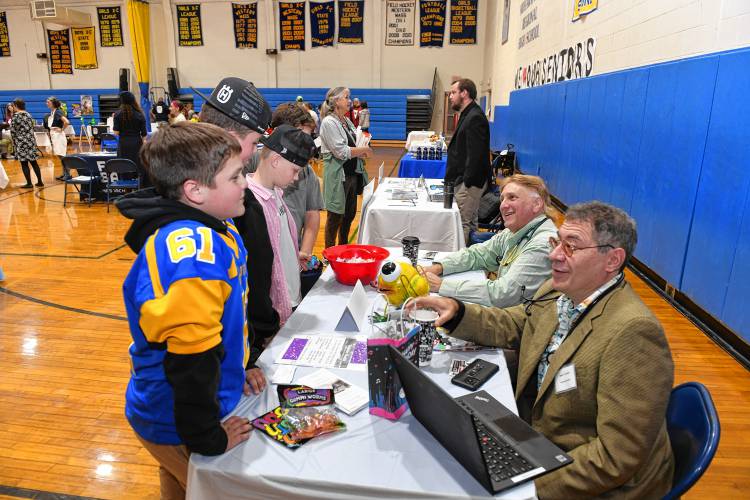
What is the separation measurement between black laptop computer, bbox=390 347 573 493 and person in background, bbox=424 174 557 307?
0.83 m

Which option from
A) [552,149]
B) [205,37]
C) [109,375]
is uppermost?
[205,37]

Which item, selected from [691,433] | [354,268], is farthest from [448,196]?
[691,433]

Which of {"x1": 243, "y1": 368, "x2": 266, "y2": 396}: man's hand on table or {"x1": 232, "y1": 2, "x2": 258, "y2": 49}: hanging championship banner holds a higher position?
{"x1": 232, "y1": 2, "x2": 258, "y2": 49}: hanging championship banner

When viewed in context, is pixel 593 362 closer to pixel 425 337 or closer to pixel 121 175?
pixel 425 337

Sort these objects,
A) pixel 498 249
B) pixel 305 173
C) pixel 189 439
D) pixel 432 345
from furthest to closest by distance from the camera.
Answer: pixel 305 173 < pixel 498 249 < pixel 432 345 < pixel 189 439

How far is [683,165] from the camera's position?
3.97m

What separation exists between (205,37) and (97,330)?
1561cm

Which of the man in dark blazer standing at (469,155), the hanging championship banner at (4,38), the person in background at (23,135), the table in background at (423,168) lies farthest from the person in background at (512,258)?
the hanging championship banner at (4,38)

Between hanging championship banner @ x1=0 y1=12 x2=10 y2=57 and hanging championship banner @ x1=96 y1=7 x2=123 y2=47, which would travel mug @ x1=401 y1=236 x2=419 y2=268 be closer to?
hanging championship banner @ x1=96 y1=7 x2=123 y2=47

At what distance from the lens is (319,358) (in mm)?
1637

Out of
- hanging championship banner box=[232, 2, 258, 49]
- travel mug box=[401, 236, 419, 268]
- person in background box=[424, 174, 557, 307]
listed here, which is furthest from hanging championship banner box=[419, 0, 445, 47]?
travel mug box=[401, 236, 419, 268]

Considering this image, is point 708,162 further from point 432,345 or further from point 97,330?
point 97,330

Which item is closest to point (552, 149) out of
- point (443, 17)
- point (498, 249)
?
point (498, 249)

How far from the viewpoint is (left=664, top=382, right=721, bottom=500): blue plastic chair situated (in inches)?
48.1
